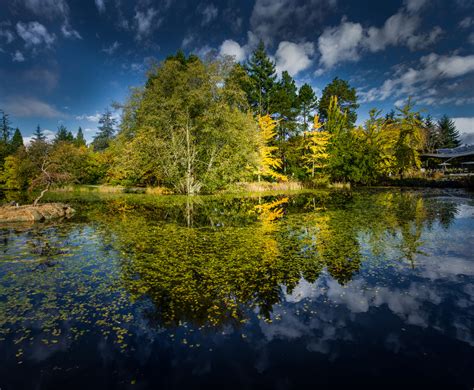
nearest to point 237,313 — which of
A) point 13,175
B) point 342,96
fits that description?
point 13,175

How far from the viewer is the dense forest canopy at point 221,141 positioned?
77.9ft

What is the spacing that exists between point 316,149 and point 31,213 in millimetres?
29475

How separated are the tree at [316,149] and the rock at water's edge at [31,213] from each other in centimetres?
2765

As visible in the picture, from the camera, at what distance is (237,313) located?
4477 mm

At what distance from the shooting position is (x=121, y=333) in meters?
3.93

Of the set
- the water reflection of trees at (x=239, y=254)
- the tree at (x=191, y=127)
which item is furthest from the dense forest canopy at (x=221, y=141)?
the water reflection of trees at (x=239, y=254)

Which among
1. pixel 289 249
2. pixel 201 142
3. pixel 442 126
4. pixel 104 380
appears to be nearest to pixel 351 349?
pixel 104 380

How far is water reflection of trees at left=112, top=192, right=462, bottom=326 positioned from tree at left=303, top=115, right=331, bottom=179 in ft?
72.3

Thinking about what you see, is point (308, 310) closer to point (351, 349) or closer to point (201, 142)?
Answer: point (351, 349)

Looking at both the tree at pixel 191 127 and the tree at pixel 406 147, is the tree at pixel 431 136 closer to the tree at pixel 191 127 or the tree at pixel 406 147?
the tree at pixel 406 147

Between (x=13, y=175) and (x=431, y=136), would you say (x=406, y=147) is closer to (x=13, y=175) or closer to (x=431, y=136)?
(x=431, y=136)

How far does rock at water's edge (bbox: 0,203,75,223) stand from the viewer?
1326cm

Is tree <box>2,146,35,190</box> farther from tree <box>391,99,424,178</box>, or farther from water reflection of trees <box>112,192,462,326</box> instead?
tree <box>391,99,424,178</box>

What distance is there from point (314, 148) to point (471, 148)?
2589cm
